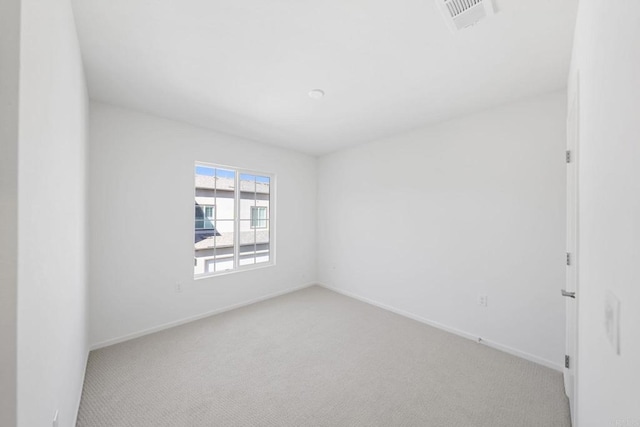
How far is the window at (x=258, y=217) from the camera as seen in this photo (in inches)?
159

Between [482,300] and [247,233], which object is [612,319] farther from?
[247,233]

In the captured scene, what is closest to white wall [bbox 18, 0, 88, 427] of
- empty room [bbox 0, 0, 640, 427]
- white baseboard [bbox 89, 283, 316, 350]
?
empty room [bbox 0, 0, 640, 427]

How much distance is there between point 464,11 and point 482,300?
2.66m

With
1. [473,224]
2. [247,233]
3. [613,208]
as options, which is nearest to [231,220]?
[247,233]

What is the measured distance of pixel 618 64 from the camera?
0.61 metres

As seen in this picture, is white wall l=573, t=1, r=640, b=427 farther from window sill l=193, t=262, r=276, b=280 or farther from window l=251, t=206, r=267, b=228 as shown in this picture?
window l=251, t=206, r=267, b=228

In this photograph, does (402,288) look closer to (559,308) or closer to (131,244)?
(559,308)

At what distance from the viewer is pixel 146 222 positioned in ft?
9.43

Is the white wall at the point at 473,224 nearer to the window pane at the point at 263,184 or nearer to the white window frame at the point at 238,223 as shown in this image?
the white window frame at the point at 238,223

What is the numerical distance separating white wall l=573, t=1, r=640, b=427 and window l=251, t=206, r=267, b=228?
3773 millimetres

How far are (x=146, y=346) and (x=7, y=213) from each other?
8.49ft

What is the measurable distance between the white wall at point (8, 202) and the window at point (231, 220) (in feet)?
9.17

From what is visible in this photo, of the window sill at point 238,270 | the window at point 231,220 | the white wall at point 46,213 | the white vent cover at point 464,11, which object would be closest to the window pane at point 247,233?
the window at point 231,220

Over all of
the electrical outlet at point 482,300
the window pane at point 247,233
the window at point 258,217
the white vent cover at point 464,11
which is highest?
the white vent cover at point 464,11
